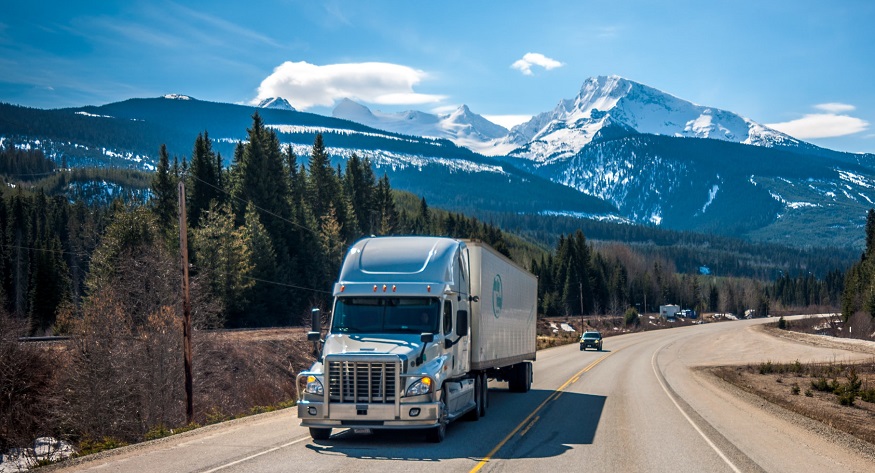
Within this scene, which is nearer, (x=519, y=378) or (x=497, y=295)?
(x=497, y=295)

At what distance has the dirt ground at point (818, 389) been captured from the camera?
86.5 ft

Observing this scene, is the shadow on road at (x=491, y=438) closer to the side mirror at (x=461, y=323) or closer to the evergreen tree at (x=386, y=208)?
the side mirror at (x=461, y=323)

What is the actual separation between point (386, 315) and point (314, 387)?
237 cm

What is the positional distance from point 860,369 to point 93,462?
46.1 m

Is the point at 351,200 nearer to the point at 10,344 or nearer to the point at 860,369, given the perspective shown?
the point at 860,369

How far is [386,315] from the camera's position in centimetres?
1819

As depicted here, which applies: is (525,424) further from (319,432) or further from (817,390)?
(817,390)

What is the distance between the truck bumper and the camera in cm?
1636

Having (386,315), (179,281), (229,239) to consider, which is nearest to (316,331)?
(386,315)

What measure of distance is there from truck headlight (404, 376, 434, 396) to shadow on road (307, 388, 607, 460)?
1.12 m

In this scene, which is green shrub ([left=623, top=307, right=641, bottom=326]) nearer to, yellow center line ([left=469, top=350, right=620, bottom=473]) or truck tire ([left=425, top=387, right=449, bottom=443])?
yellow center line ([left=469, top=350, right=620, bottom=473])

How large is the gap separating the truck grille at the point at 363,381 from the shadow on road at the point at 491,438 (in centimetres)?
105

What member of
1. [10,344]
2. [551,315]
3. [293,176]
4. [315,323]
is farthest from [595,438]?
[551,315]

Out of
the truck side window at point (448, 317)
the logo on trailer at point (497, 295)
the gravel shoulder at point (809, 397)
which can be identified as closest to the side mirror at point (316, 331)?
the truck side window at point (448, 317)
